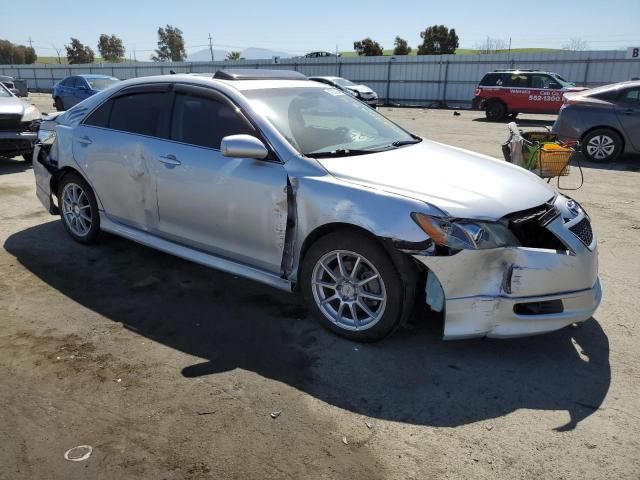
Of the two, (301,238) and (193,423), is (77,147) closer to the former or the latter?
(301,238)

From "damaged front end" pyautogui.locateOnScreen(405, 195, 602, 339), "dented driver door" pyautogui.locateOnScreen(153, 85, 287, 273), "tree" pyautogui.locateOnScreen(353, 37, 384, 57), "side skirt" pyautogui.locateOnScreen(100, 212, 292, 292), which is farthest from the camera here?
"tree" pyautogui.locateOnScreen(353, 37, 384, 57)

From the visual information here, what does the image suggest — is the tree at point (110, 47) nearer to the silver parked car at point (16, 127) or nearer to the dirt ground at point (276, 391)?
the silver parked car at point (16, 127)

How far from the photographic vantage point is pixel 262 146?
352 centimetres

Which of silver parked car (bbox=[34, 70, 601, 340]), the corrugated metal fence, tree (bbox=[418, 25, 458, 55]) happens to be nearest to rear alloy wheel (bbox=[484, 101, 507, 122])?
the corrugated metal fence

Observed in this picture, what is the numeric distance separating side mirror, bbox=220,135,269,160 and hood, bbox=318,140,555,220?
1.39 feet

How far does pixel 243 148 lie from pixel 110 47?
8990 cm

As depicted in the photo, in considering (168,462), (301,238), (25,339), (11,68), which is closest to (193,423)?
(168,462)

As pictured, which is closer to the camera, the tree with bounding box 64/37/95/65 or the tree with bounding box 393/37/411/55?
the tree with bounding box 393/37/411/55

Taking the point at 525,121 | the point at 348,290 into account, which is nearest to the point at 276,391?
the point at 348,290

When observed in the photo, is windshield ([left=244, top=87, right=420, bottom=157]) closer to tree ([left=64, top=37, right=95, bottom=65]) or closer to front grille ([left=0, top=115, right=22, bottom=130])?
front grille ([left=0, top=115, right=22, bottom=130])

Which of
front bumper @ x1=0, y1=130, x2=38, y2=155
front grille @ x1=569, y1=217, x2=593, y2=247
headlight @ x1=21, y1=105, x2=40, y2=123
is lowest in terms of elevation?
front bumper @ x1=0, y1=130, x2=38, y2=155

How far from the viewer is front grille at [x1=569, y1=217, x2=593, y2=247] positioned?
132 inches

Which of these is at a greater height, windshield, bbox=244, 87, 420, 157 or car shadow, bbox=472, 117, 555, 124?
windshield, bbox=244, 87, 420, 157

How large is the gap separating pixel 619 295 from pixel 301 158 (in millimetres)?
2906
